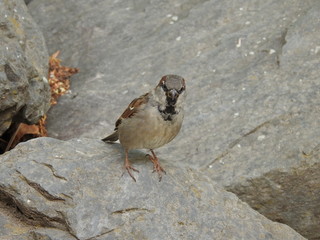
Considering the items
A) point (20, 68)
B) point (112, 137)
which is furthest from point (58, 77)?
point (112, 137)

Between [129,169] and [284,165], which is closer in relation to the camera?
[129,169]

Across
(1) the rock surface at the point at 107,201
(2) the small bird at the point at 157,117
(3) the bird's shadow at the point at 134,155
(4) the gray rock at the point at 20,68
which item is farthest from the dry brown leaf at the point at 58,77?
(2) the small bird at the point at 157,117

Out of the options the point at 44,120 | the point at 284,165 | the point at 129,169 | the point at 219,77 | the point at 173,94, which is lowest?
the point at 284,165

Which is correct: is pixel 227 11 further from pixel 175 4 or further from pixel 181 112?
pixel 181 112

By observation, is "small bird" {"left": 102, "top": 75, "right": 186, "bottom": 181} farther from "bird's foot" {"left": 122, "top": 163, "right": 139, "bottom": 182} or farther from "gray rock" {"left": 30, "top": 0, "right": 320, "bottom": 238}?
"gray rock" {"left": 30, "top": 0, "right": 320, "bottom": 238}

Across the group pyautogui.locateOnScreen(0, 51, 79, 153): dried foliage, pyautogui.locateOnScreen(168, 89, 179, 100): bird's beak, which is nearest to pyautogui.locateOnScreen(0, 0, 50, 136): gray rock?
pyautogui.locateOnScreen(0, 51, 79, 153): dried foliage

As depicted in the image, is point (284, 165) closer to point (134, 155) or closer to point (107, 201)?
point (134, 155)

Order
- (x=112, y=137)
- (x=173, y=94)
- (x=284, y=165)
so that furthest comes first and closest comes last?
(x=284, y=165) < (x=112, y=137) < (x=173, y=94)
